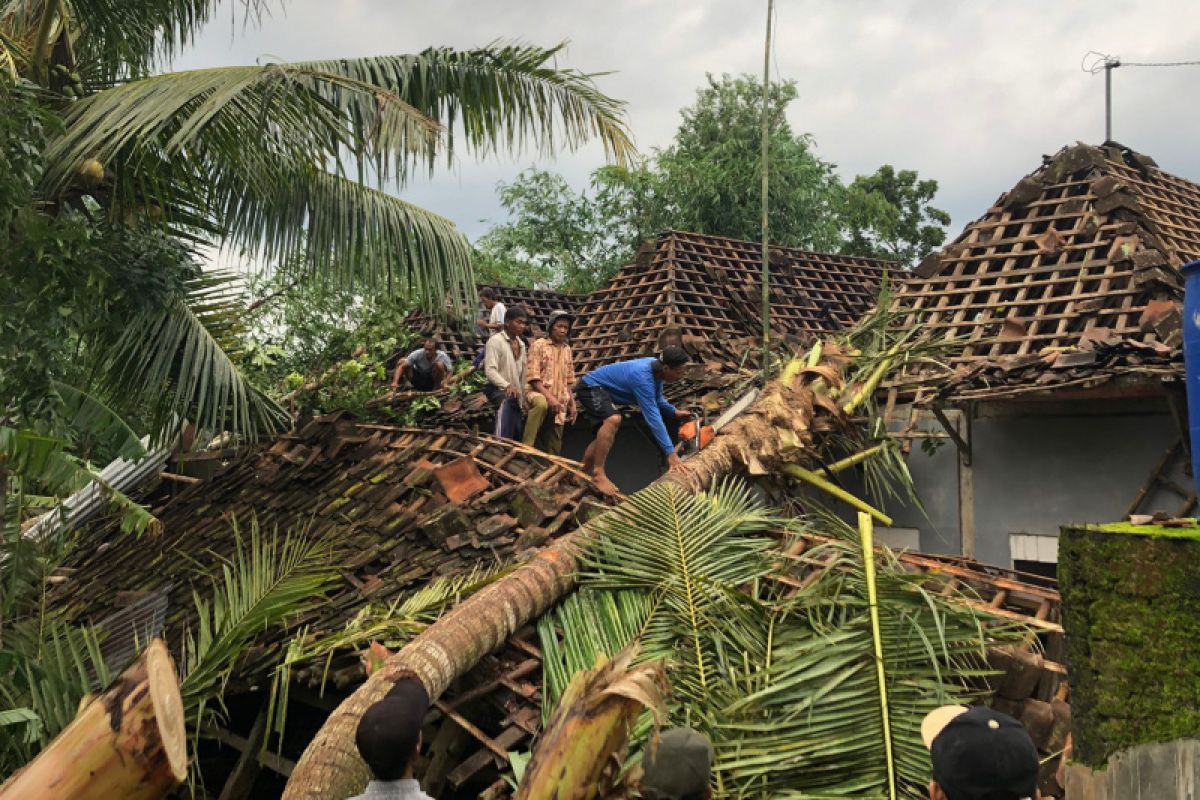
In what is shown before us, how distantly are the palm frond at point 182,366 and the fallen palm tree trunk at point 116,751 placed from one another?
4971 mm

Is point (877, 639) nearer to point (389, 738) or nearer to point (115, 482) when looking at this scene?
point (389, 738)

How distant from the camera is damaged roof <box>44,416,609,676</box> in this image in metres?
6.84

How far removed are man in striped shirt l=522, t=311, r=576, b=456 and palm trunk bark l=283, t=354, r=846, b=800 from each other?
166 centimetres

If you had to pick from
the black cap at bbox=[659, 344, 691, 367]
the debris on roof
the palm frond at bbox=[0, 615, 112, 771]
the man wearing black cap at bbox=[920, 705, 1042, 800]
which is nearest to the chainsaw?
the black cap at bbox=[659, 344, 691, 367]

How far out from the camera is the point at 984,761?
2.55m

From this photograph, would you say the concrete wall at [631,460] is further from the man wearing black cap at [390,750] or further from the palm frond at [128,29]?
the man wearing black cap at [390,750]

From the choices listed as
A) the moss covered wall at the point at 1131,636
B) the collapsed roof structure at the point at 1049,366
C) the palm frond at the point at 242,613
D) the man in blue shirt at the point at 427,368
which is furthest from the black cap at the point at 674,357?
the man in blue shirt at the point at 427,368

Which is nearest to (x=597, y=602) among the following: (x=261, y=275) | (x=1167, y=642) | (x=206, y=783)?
(x=206, y=783)

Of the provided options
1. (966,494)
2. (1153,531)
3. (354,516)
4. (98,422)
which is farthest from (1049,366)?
(98,422)

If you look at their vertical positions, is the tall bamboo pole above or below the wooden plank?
above

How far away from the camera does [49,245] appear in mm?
6840

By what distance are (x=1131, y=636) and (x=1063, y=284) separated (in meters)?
7.74

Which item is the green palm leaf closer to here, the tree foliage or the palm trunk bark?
the palm trunk bark

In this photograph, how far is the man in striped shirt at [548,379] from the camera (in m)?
9.52
